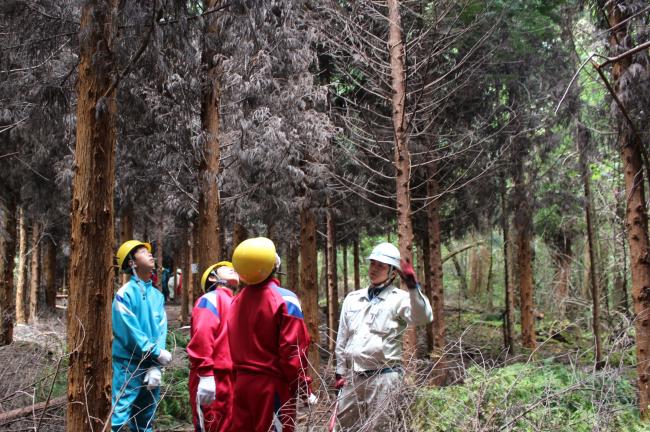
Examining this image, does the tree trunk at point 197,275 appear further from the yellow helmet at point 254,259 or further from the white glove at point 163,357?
the yellow helmet at point 254,259

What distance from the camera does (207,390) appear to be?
16.3 ft

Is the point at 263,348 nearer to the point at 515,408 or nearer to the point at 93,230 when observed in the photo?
the point at 93,230

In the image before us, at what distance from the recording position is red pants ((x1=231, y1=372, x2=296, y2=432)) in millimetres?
4258

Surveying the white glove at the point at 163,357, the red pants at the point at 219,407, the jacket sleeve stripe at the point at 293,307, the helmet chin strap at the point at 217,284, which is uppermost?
the helmet chin strap at the point at 217,284

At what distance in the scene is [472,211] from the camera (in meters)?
14.7

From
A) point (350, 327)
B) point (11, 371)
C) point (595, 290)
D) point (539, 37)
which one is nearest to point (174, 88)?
point (11, 371)

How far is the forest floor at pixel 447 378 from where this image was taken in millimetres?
3469

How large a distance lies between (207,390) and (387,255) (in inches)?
75.4

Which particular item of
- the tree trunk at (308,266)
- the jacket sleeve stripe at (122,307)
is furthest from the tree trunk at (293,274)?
the jacket sleeve stripe at (122,307)

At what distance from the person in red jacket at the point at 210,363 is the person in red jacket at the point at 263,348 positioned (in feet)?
1.80

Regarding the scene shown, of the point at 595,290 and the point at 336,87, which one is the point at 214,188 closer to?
the point at 336,87

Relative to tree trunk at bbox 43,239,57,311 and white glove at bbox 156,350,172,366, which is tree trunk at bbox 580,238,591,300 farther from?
tree trunk at bbox 43,239,57,311

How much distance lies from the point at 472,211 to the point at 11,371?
11.2m

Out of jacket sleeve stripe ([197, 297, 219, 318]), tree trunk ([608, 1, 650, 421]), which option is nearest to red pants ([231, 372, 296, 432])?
jacket sleeve stripe ([197, 297, 219, 318])
